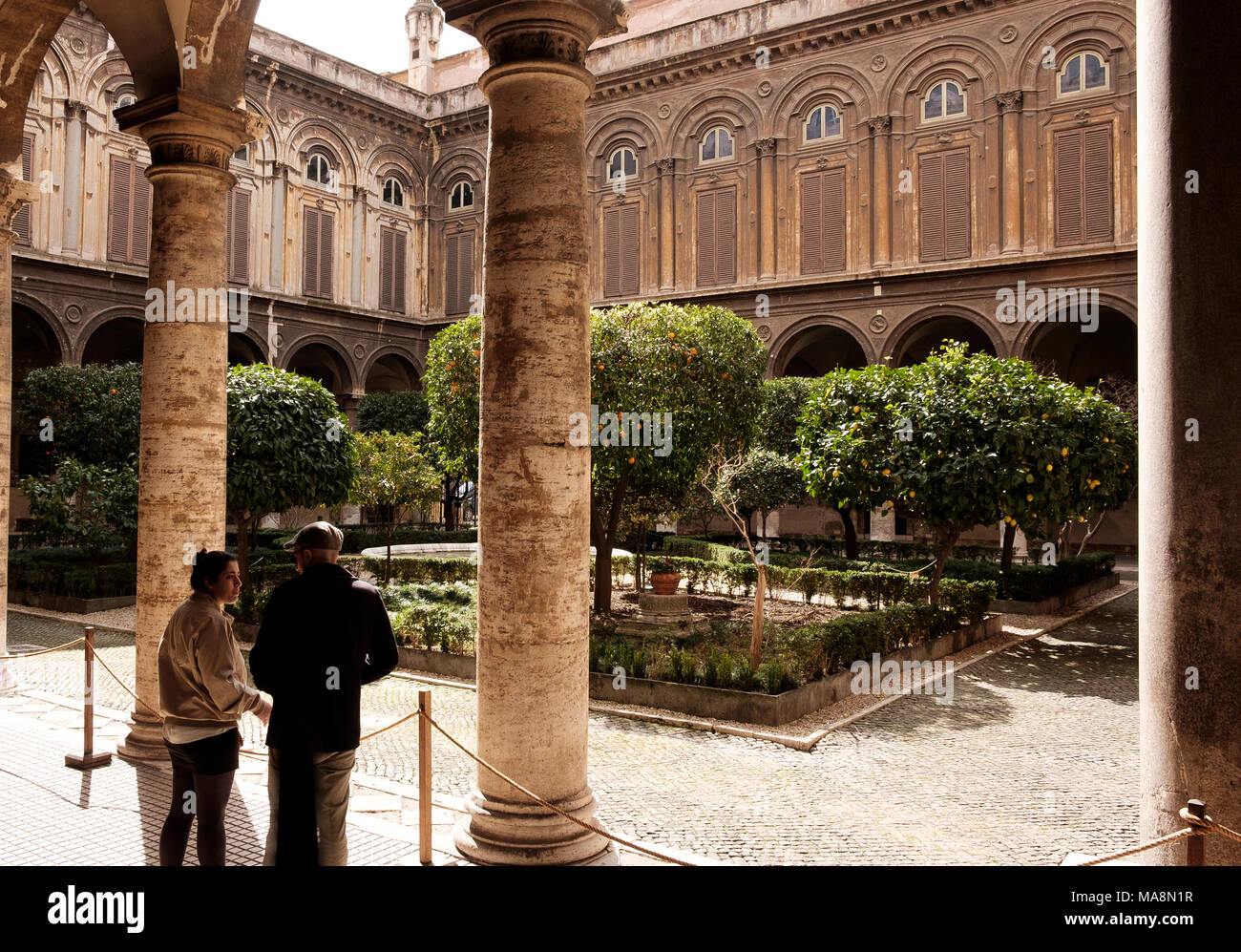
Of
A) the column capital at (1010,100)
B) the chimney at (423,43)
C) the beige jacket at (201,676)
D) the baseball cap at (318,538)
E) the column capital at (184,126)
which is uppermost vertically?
the chimney at (423,43)

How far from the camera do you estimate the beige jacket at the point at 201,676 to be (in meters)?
Result: 3.76

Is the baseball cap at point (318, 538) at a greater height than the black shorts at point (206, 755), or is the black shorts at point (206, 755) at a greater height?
the baseball cap at point (318, 538)

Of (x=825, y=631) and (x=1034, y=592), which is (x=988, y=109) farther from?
(x=825, y=631)

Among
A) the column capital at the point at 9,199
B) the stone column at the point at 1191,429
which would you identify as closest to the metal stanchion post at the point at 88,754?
the column capital at the point at 9,199

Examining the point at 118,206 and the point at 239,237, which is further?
the point at 239,237

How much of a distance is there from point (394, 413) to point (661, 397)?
16.7 meters

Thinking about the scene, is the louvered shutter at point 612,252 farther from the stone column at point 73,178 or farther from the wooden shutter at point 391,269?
the stone column at point 73,178

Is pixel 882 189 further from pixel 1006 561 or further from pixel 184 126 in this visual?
pixel 184 126

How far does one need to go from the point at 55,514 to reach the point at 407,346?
17.1m

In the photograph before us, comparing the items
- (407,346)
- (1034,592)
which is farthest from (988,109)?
(407,346)

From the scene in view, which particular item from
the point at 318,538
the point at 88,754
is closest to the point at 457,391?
the point at 88,754

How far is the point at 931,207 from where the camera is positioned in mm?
24516

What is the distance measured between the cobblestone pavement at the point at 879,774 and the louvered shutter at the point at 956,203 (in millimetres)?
16336
